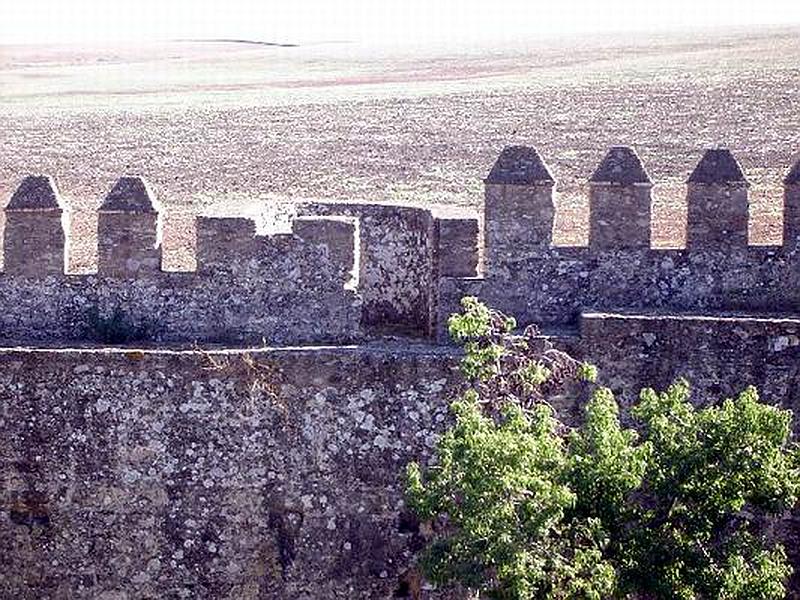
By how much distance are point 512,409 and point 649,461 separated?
1330 millimetres

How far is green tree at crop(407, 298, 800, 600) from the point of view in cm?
1308

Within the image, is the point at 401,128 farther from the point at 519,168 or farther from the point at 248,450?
the point at 248,450

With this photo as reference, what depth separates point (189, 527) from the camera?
16688 mm

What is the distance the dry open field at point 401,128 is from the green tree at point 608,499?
6.95 meters

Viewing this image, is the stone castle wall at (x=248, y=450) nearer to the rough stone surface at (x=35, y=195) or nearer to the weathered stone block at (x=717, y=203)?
the weathered stone block at (x=717, y=203)

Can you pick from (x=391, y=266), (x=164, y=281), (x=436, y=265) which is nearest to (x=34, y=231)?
(x=164, y=281)

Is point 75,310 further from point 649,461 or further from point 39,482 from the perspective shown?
point 649,461

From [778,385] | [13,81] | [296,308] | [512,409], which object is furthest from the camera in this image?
[13,81]

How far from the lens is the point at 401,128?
33.4 metres

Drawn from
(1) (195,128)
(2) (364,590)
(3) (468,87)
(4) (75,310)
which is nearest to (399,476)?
(2) (364,590)

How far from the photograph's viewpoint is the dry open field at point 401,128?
26250mm

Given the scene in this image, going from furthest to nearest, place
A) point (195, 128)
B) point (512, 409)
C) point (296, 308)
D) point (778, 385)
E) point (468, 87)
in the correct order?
point (468, 87) < point (195, 128) < point (296, 308) < point (778, 385) < point (512, 409)

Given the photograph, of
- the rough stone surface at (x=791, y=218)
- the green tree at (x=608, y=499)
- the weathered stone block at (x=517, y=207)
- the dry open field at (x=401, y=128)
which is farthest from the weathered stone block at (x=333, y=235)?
the rough stone surface at (x=791, y=218)

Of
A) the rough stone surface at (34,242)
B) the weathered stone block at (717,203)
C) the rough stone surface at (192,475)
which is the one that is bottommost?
the rough stone surface at (192,475)
